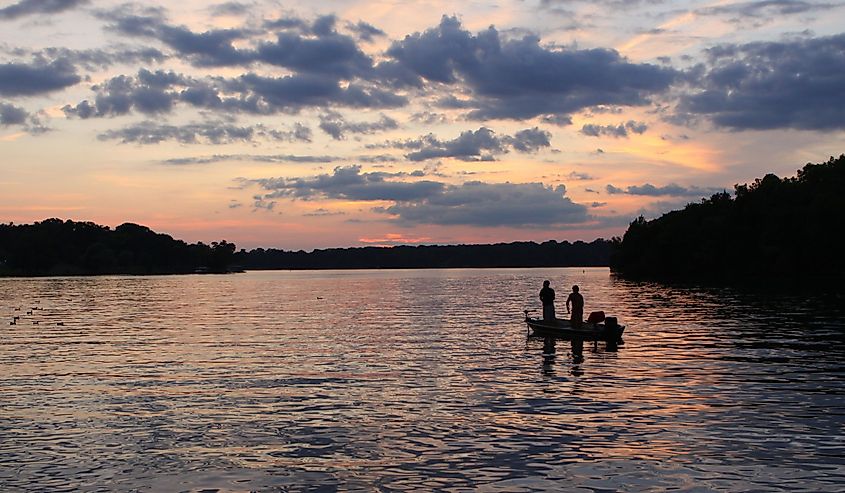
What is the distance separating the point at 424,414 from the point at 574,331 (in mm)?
22781

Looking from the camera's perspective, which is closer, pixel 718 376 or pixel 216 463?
pixel 216 463

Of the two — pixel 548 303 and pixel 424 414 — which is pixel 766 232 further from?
pixel 424 414

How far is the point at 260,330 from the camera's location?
2090 inches

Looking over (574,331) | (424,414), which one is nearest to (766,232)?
(574,331)

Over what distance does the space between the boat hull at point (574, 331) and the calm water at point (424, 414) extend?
1103mm

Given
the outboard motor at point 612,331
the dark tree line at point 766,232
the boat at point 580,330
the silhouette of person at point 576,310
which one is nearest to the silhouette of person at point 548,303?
the boat at point 580,330

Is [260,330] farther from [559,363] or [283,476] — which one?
[283,476]

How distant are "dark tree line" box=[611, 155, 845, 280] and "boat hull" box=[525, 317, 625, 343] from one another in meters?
103

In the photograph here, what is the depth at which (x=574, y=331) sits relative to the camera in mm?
44031

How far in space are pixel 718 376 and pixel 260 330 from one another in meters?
31.5

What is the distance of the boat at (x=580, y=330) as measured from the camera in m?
41.5

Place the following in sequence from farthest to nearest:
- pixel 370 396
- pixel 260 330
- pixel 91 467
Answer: pixel 260 330
pixel 370 396
pixel 91 467

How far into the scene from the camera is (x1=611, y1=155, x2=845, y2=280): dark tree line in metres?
138

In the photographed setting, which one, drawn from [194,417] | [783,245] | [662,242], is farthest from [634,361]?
[662,242]
